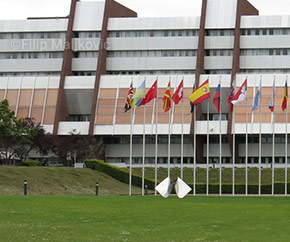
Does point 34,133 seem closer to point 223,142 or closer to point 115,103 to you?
point 115,103

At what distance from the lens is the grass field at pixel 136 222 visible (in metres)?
22.1

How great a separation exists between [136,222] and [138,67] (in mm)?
83560

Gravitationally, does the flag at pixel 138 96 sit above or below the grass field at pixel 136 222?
above

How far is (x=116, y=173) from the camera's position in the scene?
80375 millimetres

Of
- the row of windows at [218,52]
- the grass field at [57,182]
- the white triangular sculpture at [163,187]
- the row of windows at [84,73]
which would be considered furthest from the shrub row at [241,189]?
the row of windows at [84,73]

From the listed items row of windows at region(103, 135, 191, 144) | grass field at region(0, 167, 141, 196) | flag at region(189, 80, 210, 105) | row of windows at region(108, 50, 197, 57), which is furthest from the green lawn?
row of windows at region(108, 50, 197, 57)

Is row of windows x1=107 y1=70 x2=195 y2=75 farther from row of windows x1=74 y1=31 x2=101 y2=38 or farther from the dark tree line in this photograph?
the dark tree line

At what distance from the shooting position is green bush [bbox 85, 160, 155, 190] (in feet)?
251

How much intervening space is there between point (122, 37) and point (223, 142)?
20.9m

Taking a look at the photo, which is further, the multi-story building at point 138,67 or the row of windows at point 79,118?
the row of windows at point 79,118

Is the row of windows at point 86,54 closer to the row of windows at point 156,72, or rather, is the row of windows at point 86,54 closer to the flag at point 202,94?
the row of windows at point 156,72

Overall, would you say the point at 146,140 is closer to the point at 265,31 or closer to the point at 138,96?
the point at 265,31

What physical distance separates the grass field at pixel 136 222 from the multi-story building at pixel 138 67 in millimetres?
65740

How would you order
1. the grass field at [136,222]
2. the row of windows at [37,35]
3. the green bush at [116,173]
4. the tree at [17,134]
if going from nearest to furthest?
the grass field at [136,222], the green bush at [116,173], the tree at [17,134], the row of windows at [37,35]
